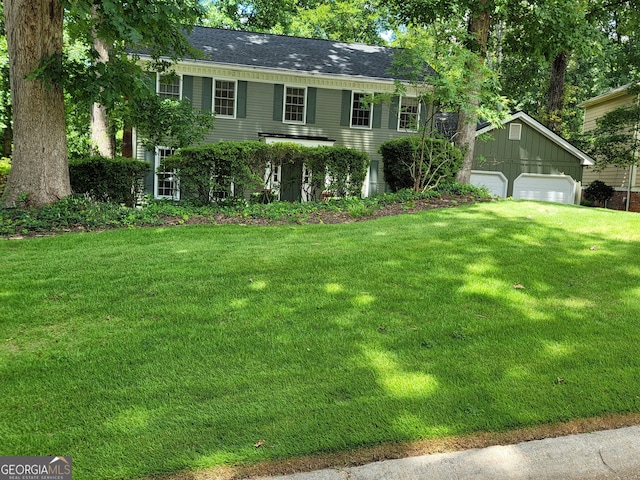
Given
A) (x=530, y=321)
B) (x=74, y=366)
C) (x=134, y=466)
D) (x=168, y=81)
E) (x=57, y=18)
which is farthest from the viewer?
(x=168, y=81)

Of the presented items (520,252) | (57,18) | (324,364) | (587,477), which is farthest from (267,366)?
(57,18)

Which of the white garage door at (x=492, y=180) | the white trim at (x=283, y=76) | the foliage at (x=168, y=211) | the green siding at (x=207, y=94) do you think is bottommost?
the foliage at (x=168, y=211)

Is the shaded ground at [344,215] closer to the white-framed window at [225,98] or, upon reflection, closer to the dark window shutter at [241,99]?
the dark window shutter at [241,99]

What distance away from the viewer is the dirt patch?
239 centimetres

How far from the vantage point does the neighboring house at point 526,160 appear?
725 inches

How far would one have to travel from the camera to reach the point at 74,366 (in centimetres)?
330

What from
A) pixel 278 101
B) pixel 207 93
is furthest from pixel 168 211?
pixel 278 101

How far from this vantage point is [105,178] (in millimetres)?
10414

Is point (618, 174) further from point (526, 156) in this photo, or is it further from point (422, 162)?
point (422, 162)

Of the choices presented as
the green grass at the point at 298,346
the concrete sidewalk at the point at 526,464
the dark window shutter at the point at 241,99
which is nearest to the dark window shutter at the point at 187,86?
the dark window shutter at the point at 241,99

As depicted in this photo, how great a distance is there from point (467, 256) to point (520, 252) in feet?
2.28

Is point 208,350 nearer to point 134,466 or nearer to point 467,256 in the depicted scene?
point 134,466

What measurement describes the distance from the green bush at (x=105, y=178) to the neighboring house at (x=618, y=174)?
55.5ft

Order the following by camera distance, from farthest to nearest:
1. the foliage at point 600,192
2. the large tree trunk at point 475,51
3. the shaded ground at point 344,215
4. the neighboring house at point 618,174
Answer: the foliage at point 600,192
the neighboring house at point 618,174
the large tree trunk at point 475,51
the shaded ground at point 344,215
